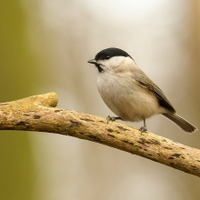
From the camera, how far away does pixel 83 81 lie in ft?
18.4

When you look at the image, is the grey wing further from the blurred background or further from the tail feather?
the blurred background

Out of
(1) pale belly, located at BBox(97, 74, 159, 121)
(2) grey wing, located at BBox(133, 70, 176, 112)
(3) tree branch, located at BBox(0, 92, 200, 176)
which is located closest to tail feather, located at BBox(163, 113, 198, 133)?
(2) grey wing, located at BBox(133, 70, 176, 112)

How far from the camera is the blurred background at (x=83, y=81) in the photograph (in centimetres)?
429

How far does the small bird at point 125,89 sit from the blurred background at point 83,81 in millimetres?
1384

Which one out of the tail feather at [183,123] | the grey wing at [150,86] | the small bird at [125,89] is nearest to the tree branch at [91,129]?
the small bird at [125,89]

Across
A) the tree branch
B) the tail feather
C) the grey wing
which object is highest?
the grey wing

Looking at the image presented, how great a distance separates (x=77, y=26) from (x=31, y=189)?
2.76 metres

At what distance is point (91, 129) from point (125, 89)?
31.5 inches

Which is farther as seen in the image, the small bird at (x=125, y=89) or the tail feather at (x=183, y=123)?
the tail feather at (x=183, y=123)

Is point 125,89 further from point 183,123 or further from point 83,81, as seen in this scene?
point 83,81

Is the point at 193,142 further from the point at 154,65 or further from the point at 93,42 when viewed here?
the point at 93,42

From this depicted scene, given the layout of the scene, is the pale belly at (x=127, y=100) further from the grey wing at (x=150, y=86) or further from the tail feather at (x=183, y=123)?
the tail feather at (x=183, y=123)

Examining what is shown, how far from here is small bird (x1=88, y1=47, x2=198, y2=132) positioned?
9.70 feet

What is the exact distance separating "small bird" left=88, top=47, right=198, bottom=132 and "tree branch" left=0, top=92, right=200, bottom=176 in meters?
0.52
